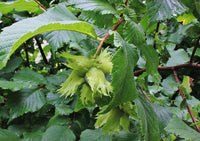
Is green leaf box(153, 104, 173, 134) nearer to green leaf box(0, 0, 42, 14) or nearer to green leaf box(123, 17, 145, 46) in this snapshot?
green leaf box(123, 17, 145, 46)

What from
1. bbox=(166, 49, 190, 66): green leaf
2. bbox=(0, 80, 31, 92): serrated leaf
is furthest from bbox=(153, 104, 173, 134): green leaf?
bbox=(0, 80, 31, 92): serrated leaf

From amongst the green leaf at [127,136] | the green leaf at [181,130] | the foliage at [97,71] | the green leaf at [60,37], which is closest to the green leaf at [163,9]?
the foliage at [97,71]

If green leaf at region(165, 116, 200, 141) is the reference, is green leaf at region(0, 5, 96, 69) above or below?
above

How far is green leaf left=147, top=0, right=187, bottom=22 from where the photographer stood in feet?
1.87

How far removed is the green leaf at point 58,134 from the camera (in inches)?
32.6

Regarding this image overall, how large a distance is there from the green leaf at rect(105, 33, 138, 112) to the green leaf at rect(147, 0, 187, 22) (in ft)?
0.65

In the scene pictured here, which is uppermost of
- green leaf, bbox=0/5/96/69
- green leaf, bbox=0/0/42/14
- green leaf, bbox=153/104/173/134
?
green leaf, bbox=0/5/96/69

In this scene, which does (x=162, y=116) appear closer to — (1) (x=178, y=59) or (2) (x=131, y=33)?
(2) (x=131, y=33)

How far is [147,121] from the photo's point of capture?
0.54 meters

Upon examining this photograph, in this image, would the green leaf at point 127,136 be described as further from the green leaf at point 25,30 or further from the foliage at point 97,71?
the green leaf at point 25,30

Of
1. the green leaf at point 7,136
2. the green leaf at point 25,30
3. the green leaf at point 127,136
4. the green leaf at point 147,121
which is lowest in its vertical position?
the green leaf at point 7,136

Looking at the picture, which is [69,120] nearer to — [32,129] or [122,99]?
[32,129]

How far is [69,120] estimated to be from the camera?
3.10ft

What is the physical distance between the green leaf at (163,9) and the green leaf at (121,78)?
7.7 inches
